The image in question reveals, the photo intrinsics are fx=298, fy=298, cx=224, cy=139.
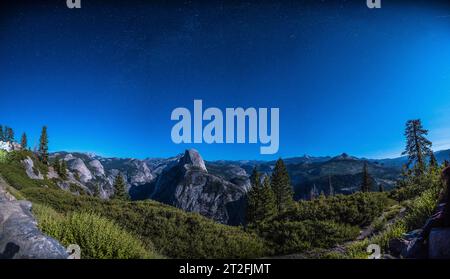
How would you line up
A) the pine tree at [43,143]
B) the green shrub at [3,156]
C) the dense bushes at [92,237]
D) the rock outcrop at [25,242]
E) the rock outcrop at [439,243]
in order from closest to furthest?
the rock outcrop at [25,242] → the rock outcrop at [439,243] → the dense bushes at [92,237] → the pine tree at [43,143] → the green shrub at [3,156]

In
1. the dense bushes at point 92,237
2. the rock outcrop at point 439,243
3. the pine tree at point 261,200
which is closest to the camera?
the rock outcrop at point 439,243

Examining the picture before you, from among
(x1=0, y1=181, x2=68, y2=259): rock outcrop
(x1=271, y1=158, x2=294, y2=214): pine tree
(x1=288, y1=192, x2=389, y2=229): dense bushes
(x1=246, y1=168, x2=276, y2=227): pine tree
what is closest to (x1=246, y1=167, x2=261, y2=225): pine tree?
(x1=246, y1=168, x2=276, y2=227): pine tree

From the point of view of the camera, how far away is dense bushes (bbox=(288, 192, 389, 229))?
852 centimetres

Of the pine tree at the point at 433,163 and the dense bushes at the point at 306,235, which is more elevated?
the pine tree at the point at 433,163

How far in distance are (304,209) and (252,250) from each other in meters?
2.29

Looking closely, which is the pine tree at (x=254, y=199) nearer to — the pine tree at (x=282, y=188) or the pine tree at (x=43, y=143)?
the pine tree at (x=282, y=188)

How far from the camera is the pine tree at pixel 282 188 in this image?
28.6ft

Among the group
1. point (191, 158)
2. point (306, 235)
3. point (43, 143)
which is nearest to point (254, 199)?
point (306, 235)

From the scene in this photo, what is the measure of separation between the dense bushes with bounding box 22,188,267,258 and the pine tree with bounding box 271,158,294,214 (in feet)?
6.35

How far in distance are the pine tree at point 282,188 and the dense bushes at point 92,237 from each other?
4153 mm

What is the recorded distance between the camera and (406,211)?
8055 mm

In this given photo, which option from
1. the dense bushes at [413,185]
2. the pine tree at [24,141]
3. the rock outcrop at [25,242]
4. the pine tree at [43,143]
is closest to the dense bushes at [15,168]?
the pine tree at [24,141]

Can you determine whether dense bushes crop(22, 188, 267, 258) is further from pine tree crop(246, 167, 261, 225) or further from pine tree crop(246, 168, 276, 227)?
pine tree crop(246, 167, 261, 225)
